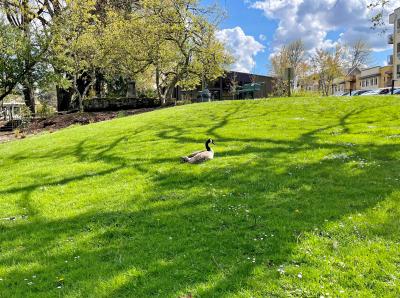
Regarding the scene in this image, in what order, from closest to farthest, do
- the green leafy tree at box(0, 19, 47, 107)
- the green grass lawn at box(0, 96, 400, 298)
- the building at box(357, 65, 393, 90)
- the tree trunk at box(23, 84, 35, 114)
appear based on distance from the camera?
the green grass lawn at box(0, 96, 400, 298) → the green leafy tree at box(0, 19, 47, 107) → the tree trunk at box(23, 84, 35, 114) → the building at box(357, 65, 393, 90)

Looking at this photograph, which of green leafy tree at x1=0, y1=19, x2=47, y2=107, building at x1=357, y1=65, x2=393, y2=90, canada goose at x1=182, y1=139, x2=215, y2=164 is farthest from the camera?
building at x1=357, y1=65, x2=393, y2=90

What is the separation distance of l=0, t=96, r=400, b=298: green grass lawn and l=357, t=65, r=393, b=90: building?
220ft

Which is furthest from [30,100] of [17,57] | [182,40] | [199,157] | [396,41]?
[396,41]

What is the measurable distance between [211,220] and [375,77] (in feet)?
273

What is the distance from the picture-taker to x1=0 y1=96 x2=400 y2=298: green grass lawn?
13.0 ft

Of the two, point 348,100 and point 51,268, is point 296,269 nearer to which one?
point 51,268

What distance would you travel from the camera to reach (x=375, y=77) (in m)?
78.6

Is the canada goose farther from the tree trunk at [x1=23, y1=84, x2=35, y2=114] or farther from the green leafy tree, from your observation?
the tree trunk at [x1=23, y1=84, x2=35, y2=114]

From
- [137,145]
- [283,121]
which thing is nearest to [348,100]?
[283,121]

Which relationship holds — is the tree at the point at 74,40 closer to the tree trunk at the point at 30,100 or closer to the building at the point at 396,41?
the tree trunk at the point at 30,100

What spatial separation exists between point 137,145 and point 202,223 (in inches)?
275

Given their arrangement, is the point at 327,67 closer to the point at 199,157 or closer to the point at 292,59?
the point at 292,59

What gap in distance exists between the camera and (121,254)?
4715 millimetres

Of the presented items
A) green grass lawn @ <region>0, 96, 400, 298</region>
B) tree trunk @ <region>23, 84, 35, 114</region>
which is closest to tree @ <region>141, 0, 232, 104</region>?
tree trunk @ <region>23, 84, 35, 114</region>
